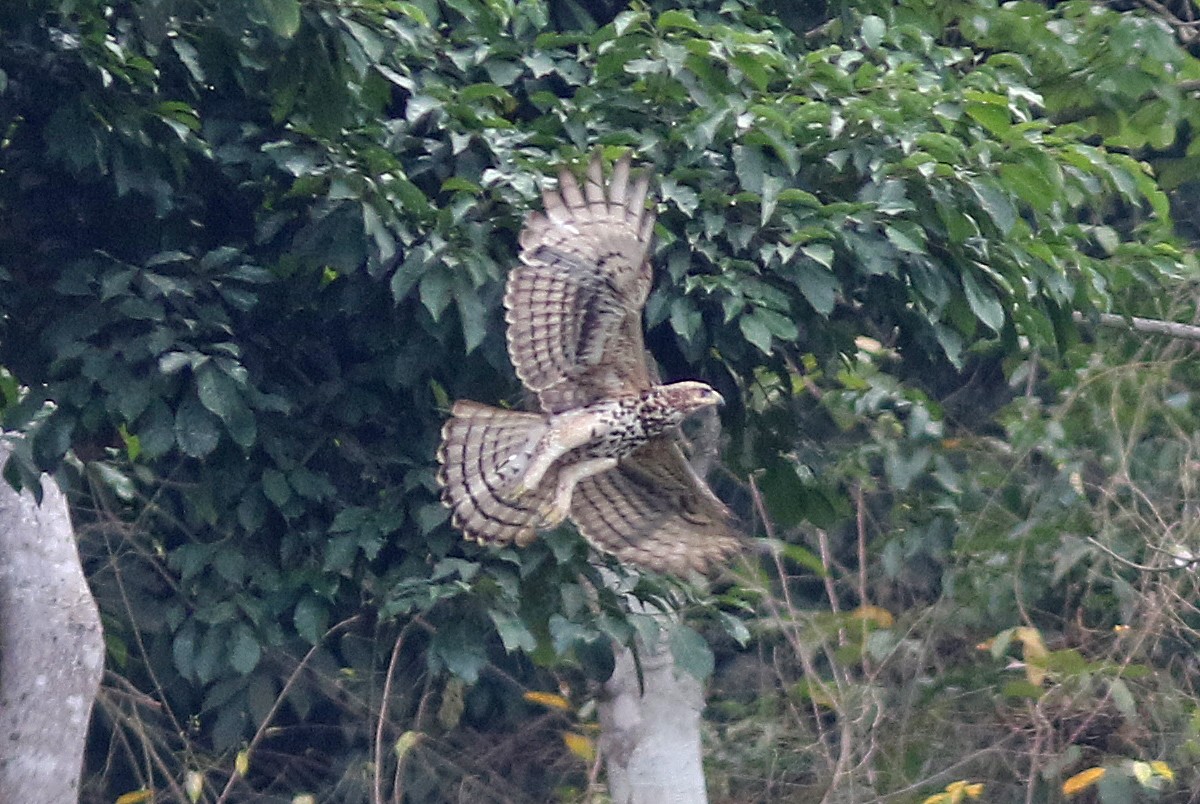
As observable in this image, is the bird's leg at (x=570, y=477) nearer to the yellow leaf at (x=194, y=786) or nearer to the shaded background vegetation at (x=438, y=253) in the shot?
the shaded background vegetation at (x=438, y=253)

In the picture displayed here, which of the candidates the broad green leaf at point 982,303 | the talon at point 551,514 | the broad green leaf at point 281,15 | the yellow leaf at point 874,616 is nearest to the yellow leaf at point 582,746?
the yellow leaf at point 874,616

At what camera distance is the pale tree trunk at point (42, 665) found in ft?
13.5

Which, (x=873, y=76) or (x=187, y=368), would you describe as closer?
(x=187, y=368)

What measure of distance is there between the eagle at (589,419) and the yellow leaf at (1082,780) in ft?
5.87

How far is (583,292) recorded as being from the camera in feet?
12.9

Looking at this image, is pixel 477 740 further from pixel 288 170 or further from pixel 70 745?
pixel 288 170

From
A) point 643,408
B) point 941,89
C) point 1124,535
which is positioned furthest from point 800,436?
point 1124,535

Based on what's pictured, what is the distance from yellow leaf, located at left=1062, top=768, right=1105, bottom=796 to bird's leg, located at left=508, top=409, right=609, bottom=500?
2.29 m

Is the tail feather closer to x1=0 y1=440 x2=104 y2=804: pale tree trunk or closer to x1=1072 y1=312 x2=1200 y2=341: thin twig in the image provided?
x1=0 y1=440 x2=104 y2=804: pale tree trunk

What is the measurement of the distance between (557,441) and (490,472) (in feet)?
0.68

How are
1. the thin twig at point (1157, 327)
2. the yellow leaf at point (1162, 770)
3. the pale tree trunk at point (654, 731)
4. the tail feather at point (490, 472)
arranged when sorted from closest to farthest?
the tail feather at point (490, 472) → the pale tree trunk at point (654, 731) → the thin twig at point (1157, 327) → the yellow leaf at point (1162, 770)

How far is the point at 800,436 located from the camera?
181 inches

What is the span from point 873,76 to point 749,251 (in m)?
0.57

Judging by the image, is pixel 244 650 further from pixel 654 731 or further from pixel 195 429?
pixel 654 731
